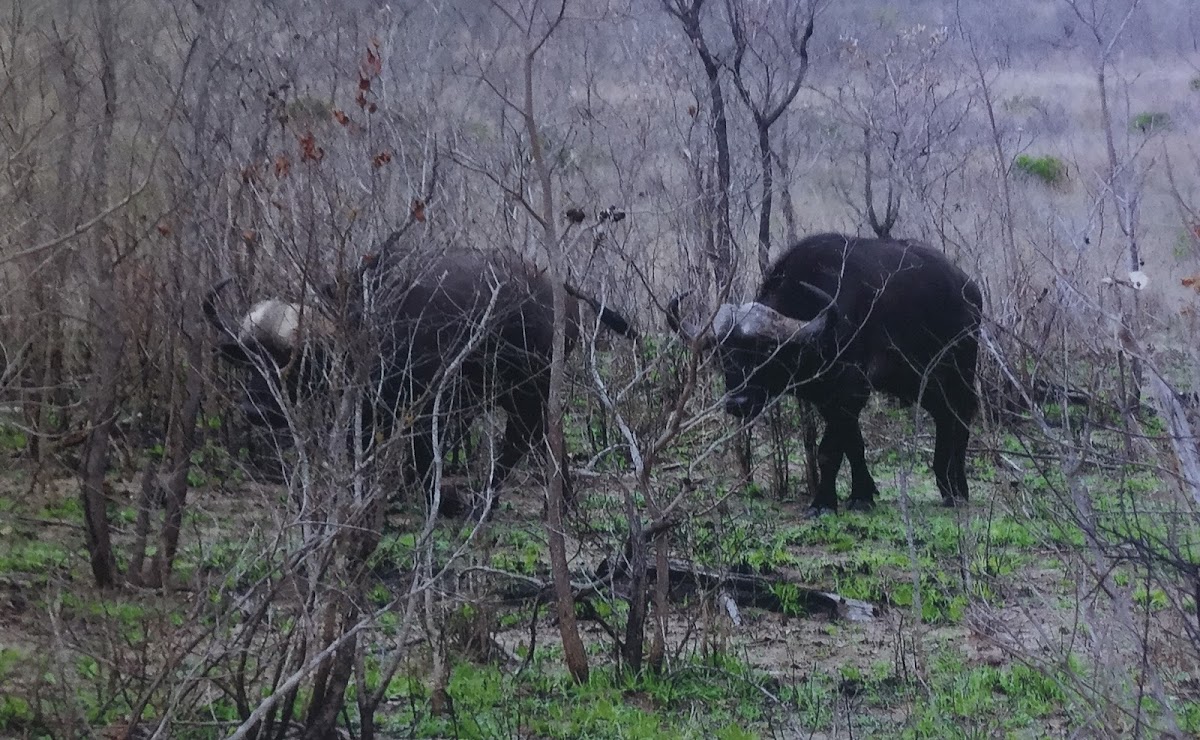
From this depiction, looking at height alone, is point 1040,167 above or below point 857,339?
above

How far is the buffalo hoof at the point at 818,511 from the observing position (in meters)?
10.4

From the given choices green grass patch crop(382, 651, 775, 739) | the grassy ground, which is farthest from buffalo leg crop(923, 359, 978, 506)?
green grass patch crop(382, 651, 775, 739)

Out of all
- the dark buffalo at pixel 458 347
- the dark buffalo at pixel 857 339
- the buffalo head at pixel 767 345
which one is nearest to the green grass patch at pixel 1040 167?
the dark buffalo at pixel 857 339

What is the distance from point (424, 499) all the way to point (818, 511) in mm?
5418

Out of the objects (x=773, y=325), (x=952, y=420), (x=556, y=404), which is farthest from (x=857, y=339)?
(x=556, y=404)

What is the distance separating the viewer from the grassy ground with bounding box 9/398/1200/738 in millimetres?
4969

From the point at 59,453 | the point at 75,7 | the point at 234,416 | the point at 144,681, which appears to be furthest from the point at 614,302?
the point at 144,681

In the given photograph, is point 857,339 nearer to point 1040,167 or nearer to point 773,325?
point 773,325

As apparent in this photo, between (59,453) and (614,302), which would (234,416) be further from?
(614,302)

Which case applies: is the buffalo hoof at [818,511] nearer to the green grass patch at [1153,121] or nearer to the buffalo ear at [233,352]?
the buffalo ear at [233,352]

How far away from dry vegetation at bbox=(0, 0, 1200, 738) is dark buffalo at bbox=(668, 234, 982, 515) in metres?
0.36

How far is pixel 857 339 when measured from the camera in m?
11.1

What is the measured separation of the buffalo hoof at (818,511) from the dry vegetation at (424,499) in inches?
5.0

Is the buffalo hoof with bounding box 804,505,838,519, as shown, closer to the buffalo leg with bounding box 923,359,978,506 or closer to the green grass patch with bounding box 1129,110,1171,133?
the buffalo leg with bounding box 923,359,978,506
